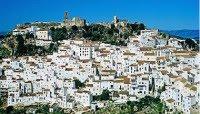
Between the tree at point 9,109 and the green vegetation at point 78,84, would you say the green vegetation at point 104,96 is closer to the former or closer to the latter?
the green vegetation at point 78,84

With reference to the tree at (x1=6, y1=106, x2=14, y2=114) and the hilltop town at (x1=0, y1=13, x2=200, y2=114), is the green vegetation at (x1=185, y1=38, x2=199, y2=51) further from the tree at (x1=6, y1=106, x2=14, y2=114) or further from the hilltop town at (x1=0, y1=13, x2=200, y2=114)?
the tree at (x1=6, y1=106, x2=14, y2=114)

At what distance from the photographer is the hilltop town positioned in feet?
92.4

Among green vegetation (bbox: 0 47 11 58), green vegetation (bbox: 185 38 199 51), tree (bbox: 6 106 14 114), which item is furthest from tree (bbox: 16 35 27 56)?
green vegetation (bbox: 185 38 199 51)

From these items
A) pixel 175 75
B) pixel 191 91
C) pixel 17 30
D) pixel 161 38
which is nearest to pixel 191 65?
pixel 175 75

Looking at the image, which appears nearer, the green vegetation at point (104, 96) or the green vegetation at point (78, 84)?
the green vegetation at point (104, 96)

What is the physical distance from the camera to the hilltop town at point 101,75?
92.4ft

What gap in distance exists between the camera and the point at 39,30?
4062 cm

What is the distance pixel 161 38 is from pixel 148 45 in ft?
7.31

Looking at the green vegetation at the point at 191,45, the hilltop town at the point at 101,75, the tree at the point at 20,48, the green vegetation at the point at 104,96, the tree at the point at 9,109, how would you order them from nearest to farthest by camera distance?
the hilltop town at the point at 101,75 < the green vegetation at the point at 104,96 < the tree at the point at 9,109 < the tree at the point at 20,48 < the green vegetation at the point at 191,45

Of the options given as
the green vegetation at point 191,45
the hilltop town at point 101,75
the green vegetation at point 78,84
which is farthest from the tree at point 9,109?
the green vegetation at point 191,45

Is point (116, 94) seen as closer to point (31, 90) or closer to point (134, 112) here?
point (134, 112)

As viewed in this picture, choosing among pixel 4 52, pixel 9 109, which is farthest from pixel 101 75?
pixel 4 52

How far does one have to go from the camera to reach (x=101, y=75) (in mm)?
30172

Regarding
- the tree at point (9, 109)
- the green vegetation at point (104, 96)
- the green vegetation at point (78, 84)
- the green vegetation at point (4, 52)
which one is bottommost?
the tree at point (9, 109)
